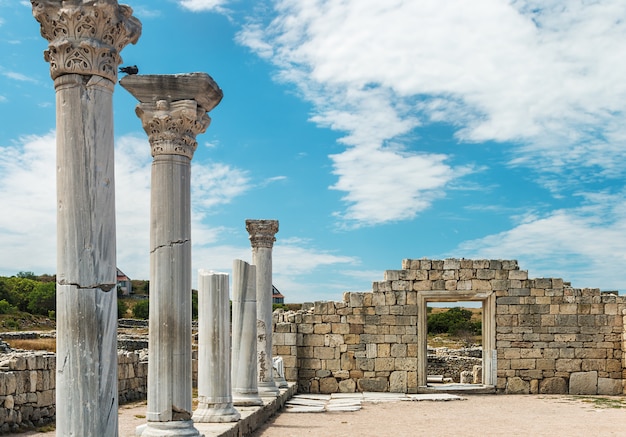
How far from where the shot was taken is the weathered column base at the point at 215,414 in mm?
9984

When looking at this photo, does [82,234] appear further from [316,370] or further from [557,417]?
[316,370]

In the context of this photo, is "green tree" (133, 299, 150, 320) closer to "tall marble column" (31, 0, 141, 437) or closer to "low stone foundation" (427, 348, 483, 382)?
"low stone foundation" (427, 348, 483, 382)

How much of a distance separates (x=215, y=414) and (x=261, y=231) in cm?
652

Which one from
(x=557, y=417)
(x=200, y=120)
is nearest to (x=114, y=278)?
(x=200, y=120)

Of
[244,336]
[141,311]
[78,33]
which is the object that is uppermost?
[78,33]

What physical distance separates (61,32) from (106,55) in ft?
1.16

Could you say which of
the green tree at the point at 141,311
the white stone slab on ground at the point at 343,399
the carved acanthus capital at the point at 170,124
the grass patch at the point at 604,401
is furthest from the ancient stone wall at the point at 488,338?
the green tree at the point at 141,311

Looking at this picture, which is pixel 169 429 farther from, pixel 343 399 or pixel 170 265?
pixel 343 399

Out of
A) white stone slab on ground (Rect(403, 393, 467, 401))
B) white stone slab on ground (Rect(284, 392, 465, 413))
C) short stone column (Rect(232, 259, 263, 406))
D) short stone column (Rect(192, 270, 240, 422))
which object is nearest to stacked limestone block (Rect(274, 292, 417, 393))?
white stone slab on ground (Rect(284, 392, 465, 413))

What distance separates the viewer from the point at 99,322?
17.3ft

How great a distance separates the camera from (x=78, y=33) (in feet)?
17.4

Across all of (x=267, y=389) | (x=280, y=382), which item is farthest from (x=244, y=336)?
(x=280, y=382)

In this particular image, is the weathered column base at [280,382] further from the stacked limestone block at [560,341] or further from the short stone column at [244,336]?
the stacked limestone block at [560,341]

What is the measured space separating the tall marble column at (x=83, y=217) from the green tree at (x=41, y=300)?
1678 inches
